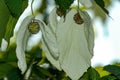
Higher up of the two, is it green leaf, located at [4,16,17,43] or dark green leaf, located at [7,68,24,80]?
green leaf, located at [4,16,17,43]

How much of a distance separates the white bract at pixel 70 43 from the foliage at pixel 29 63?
0.04 m

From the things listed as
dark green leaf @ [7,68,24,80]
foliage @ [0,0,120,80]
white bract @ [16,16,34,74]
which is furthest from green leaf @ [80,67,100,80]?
dark green leaf @ [7,68,24,80]

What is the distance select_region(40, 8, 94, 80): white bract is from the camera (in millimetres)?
1250

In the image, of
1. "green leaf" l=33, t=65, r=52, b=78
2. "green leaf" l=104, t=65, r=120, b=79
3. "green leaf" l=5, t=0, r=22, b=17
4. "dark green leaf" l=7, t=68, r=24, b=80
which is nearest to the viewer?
"green leaf" l=5, t=0, r=22, b=17

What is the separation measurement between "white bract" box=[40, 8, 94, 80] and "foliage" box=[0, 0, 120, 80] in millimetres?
43

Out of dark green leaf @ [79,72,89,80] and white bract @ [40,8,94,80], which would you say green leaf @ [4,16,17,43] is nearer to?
white bract @ [40,8,94,80]

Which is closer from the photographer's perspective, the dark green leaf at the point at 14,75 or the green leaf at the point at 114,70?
the green leaf at the point at 114,70

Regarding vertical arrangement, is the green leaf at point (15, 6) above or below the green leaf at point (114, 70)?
above

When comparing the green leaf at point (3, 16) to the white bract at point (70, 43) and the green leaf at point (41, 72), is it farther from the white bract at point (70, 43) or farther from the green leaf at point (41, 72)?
the green leaf at point (41, 72)

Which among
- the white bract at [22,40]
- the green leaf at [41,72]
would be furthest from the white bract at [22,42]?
the green leaf at [41,72]

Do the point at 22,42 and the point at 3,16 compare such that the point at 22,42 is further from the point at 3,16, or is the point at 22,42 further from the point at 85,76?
the point at 85,76

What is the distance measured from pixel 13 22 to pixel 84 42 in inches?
8.8

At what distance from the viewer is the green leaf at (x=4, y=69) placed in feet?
4.96

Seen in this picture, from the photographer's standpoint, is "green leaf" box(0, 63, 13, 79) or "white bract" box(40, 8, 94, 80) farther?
"green leaf" box(0, 63, 13, 79)
